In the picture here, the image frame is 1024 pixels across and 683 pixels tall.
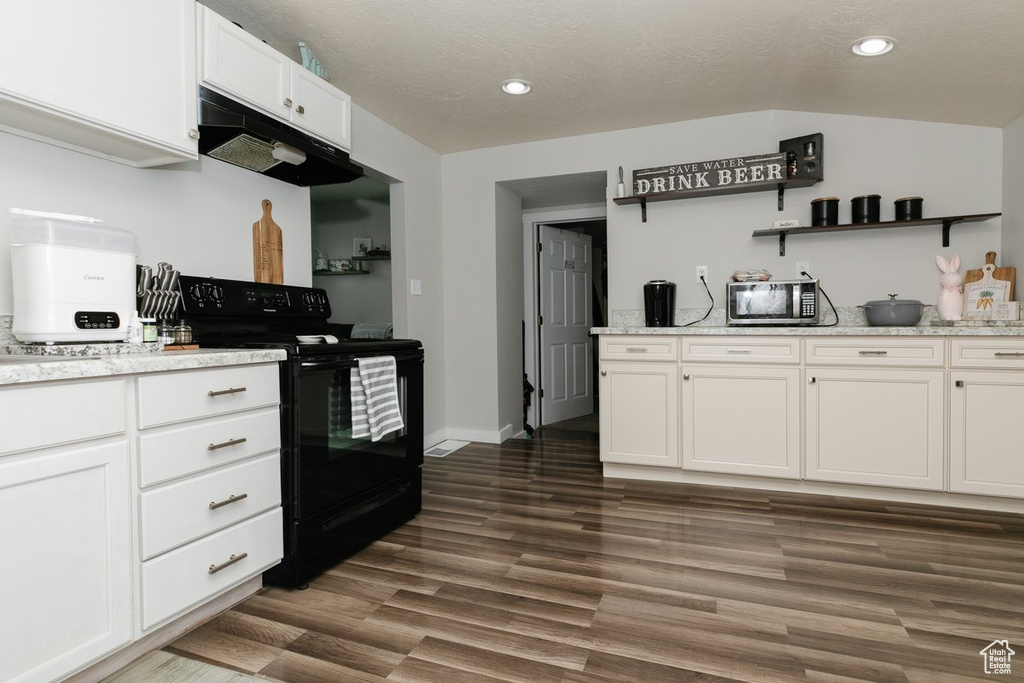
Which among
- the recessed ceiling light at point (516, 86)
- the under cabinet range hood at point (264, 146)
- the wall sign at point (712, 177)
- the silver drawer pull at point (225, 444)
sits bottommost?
the silver drawer pull at point (225, 444)

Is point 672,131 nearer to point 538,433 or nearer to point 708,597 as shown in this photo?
point 538,433

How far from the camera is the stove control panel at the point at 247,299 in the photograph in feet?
7.04

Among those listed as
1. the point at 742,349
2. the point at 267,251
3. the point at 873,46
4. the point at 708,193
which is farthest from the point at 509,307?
the point at 873,46

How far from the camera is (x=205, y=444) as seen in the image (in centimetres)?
167

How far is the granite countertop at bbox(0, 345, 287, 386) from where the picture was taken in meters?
1.20

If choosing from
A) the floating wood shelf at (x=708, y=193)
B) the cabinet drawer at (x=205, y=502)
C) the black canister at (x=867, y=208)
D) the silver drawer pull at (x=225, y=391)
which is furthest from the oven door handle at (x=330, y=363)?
the black canister at (x=867, y=208)

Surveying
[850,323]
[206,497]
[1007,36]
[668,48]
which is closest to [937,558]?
[850,323]

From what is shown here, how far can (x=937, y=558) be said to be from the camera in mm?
2150

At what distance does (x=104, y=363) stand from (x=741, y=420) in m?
2.89

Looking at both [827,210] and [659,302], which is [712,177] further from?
[659,302]

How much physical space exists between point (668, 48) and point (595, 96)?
664 millimetres

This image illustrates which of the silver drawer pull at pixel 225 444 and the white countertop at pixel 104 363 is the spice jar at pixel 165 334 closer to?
the white countertop at pixel 104 363

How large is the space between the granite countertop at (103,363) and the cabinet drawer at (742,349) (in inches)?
87.2

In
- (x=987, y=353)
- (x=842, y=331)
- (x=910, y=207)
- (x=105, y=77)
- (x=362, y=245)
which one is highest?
(x=362, y=245)
